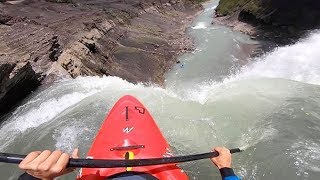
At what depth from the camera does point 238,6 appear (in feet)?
116

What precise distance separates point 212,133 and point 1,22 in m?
13.3

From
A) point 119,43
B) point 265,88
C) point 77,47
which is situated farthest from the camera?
point 119,43

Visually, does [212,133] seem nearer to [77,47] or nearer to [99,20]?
[77,47]

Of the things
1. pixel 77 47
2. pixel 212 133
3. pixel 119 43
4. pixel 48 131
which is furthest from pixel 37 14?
pixel 212 133

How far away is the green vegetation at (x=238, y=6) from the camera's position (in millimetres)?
30086

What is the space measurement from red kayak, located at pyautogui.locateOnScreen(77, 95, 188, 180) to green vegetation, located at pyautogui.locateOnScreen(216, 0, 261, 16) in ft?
82.3

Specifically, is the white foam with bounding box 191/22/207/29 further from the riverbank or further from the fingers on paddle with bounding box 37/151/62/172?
the fingers on paddle with bounding box 37/151/62/172

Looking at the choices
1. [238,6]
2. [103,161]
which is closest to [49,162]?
[103,161]

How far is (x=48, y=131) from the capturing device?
30.2 ft

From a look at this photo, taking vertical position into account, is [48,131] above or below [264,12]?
below

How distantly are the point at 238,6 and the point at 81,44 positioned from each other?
22.4m

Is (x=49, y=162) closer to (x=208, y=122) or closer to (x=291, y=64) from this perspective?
(x=208, y=122)

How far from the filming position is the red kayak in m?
4.39

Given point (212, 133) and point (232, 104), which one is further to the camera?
point (232, 104)
